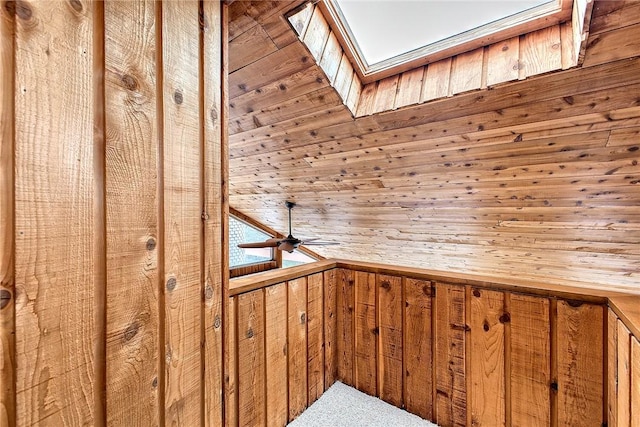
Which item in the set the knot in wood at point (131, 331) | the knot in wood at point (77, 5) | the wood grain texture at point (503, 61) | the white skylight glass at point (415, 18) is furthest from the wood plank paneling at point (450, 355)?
the knot in wood at point (77, 5)

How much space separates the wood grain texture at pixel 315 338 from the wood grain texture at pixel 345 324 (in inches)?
5.7

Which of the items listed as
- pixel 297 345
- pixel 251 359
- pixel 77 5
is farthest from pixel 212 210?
pixel 297 345

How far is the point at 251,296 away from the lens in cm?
140

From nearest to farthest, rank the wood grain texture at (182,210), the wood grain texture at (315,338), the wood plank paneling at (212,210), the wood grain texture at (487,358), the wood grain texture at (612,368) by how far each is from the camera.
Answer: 1. the wood grain texture at (182,210)
2. the wood plank paneling at (212,210)
3. the wood grain texture at (612,368)
4. the wood grain texture at (487,358)
5. the wood grain texture at (315,338)

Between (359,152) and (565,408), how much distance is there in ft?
5.93

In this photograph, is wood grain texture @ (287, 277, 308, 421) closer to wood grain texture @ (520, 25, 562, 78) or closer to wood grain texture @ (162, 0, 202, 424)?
wood grain texture @ (162, 0, 202, 424)

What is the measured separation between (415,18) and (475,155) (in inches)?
37.6

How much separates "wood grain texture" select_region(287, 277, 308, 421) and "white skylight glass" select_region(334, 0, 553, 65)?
4.63 ft

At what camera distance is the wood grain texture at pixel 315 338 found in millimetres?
1755

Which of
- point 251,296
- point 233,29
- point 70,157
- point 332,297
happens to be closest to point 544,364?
point 332,297

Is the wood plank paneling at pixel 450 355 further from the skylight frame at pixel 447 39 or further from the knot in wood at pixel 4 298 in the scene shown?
the knot in wood at pixel 4 298

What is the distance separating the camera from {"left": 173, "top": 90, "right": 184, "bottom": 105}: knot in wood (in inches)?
32.1

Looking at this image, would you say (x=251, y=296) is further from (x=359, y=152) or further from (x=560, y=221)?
(x=560, y=221)

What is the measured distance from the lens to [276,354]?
1.54 meters
